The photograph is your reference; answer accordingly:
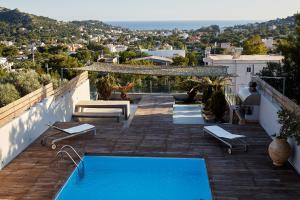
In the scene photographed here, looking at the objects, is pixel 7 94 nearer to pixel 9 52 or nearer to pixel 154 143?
pixel 154 143

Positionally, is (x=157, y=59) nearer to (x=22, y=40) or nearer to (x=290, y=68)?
(x=290, y=68)

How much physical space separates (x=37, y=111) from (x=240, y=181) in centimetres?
546

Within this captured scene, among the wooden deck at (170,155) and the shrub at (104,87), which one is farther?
the shrub at (104,87)

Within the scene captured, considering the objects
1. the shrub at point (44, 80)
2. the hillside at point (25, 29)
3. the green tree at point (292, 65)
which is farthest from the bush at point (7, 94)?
the hillside at point (25, 29)

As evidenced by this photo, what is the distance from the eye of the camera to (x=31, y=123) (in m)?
9.21

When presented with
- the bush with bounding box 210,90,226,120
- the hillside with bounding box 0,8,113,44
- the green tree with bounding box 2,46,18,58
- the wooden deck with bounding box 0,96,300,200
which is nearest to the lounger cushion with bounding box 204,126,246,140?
the wooden deck with bounding box 0,96,300,200

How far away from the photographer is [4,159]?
7.67m

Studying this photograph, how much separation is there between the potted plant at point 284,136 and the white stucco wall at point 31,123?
545 centimetres

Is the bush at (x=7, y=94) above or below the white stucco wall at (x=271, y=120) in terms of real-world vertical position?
above

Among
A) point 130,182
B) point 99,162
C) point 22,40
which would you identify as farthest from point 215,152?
point 22,40

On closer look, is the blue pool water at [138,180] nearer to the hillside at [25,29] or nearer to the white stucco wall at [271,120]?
the white stucco wall at [271,120]

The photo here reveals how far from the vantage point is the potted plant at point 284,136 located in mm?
6676

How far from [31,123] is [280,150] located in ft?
19.2

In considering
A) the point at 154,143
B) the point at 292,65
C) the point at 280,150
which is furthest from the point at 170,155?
the point at 292,65
